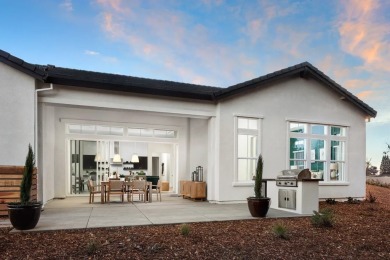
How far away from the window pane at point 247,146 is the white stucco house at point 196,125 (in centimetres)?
4

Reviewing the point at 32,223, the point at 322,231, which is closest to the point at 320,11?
the point at 322,231

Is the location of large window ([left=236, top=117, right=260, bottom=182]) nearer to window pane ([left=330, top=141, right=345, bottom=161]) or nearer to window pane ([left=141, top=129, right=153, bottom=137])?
window pane ([left=330, top=141, right=345, bottom=161])

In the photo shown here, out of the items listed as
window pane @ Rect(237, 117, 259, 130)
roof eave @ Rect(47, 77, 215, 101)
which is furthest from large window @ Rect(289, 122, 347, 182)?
roof eave @ Rect(47, 77, 215, 101)

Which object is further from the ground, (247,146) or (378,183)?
(247,146)

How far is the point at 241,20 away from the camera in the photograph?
12281mm

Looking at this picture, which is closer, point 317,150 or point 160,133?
point 317,150

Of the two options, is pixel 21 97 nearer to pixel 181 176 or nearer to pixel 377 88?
pixel 181 176

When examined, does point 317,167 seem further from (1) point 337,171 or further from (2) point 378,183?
(2) point 378,183

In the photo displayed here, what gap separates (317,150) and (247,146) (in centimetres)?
312

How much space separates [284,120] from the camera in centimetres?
1159

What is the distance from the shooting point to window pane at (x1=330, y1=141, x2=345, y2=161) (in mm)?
12548

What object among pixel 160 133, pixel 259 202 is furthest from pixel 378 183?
pixel 259 202

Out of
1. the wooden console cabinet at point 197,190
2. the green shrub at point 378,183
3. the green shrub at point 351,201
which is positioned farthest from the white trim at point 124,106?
the green shrub at point 378,183

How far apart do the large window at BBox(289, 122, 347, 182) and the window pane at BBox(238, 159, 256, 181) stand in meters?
1.62
